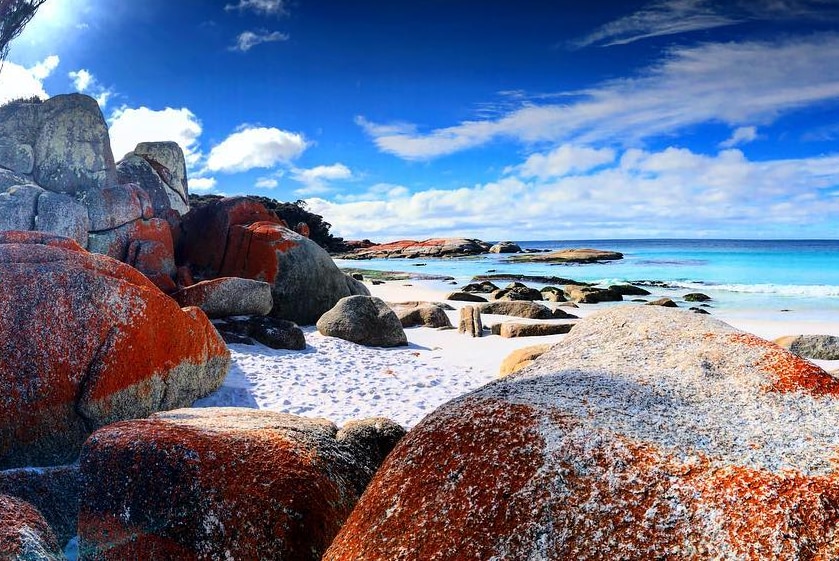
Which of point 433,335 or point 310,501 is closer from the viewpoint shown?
point 310,501

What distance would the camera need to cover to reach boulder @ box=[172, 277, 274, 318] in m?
10.1

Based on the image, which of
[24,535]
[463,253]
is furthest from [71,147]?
[463,253]

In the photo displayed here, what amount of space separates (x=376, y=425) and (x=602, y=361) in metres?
1.69

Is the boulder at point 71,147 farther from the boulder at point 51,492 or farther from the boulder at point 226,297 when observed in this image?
the boulder at point 51,492

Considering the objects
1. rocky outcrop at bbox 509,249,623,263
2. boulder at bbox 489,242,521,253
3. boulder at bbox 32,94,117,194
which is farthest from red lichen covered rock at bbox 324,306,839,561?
boulder at bbox 489,242,521,253

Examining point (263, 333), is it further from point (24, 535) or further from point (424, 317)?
point (24, 535)

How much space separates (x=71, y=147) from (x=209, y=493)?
1196cm

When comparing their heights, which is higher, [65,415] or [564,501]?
[564,501]

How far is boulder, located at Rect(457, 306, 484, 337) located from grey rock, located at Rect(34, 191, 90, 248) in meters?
7.92

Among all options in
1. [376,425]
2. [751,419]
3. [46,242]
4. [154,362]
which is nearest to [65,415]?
[154,362]

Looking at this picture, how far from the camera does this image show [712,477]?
1.88 meters

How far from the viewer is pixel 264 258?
12.9 m

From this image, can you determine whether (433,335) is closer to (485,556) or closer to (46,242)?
(46,242)

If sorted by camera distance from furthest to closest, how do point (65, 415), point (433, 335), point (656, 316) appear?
point (433, 335), point (65, 415), point (656, 316)
